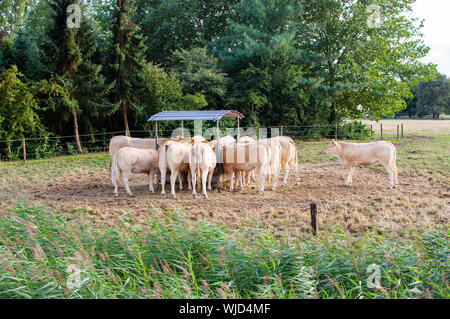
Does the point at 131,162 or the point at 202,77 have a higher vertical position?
the point at 202,77

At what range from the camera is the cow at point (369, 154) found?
10289 millimetres

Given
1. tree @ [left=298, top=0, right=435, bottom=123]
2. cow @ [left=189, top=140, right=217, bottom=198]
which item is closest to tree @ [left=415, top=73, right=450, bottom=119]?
tree @ [left=298, top=0, right=435, bottom=123]

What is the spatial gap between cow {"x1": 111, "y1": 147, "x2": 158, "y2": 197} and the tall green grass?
14.2 ft

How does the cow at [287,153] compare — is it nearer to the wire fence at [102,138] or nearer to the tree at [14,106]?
the wire fence at [102,138]

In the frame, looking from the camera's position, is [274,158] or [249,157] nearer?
[249,157]

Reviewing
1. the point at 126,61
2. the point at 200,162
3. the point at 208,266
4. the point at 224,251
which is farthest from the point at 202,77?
the point at 208,266

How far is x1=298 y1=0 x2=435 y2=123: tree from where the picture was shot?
88.1ft

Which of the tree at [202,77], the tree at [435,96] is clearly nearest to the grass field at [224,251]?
the tree at [202,77]

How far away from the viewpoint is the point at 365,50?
27.8 m

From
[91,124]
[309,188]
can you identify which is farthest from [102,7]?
[309,188]

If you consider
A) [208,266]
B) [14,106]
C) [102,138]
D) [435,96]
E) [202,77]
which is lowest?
[208,266]

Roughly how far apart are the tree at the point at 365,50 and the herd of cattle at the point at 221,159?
16137 mm

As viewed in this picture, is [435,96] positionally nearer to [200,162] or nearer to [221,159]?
[221,159]

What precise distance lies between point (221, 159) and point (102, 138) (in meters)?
12.8
